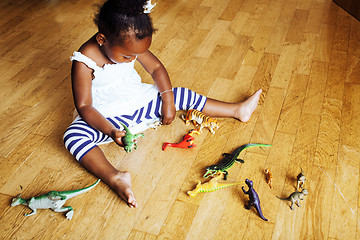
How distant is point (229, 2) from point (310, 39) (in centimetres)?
60

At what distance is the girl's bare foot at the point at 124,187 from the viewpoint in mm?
1042

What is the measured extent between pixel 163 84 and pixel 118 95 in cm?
16

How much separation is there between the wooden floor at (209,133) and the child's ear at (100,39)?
0.36 metres

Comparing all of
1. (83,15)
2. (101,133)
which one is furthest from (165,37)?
(101,133)

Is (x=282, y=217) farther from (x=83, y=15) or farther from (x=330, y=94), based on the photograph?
(x=83, y=15)

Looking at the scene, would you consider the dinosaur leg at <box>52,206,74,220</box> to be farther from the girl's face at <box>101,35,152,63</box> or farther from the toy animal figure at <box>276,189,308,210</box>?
the toy animal figure at <box>276,189,308,210</box>

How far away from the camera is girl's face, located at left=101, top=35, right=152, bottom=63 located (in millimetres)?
1044

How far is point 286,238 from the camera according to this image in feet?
3.13

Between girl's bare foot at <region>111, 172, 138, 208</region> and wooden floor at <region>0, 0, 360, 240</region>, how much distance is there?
0.09ft

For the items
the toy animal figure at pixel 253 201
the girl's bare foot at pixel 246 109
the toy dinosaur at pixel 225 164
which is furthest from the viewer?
the girl's bare foot at pixel 246 109

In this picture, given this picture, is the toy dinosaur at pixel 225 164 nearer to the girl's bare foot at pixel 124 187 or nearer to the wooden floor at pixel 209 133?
the wooden floor at pixel 209 133

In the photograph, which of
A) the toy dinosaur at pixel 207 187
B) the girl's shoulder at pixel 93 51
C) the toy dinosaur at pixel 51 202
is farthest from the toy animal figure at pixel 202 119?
the toy dinosaur at pixel 51 202

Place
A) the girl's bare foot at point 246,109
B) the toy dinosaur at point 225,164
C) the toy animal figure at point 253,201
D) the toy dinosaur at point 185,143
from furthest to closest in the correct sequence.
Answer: the girl's bare foot at point 246,109 < the toy dinosaur at point 185,143 < the toy dinosaur at point 225,164 < the toy animal figure at point 253,201

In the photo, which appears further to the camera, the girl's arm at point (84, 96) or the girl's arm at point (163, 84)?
the girl's arm at point (163, 84)
